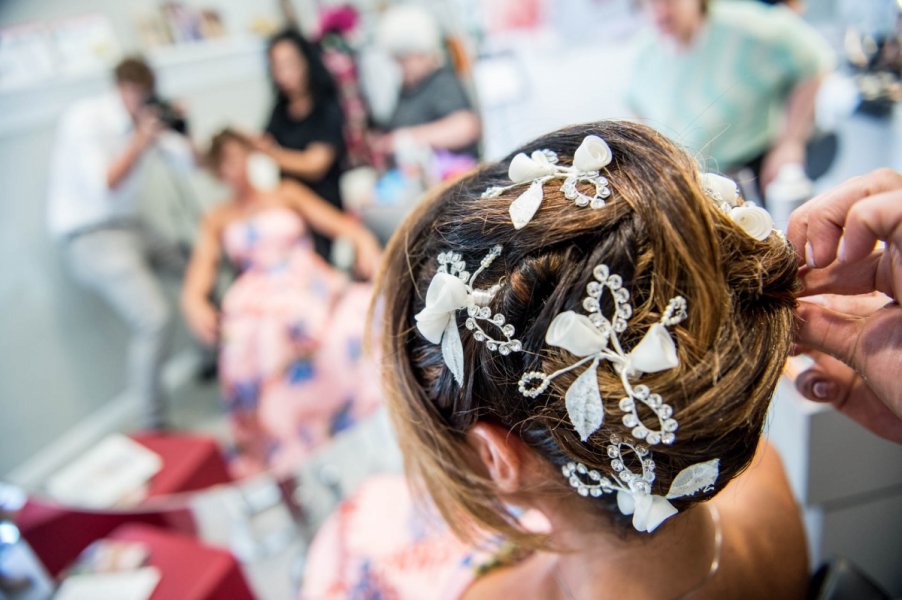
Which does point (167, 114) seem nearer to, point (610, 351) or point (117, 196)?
point (117, 196)

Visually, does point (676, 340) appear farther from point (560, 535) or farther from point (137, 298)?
point (137, 298)

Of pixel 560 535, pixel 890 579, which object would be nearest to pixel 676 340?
pixel 560 535

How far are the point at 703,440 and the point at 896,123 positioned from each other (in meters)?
1.43

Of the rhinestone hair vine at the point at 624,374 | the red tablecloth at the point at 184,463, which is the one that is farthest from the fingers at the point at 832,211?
the red tablecloth at the point at 184,463

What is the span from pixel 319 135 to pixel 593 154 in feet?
4.01

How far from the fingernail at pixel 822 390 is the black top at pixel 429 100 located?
1.32 m

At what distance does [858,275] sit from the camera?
47cm

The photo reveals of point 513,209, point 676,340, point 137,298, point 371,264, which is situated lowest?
point 371,264

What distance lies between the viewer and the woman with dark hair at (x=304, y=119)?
1455 millimetres

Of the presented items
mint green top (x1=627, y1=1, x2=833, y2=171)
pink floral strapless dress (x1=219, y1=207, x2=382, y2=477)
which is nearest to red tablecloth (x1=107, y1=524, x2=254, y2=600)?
pink floral strapless dress (x1=219, y1=207, x2=382, y2=477)

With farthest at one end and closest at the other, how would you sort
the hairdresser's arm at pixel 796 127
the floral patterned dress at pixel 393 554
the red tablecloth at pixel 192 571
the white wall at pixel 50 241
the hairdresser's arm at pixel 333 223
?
the hairdresser's arm at pixel 333 223 → the hairdresser's arm at pixel 796 127 → the white wall at pixel 50 241 → the red tablecloth at pixel 192 571 → the floral patterned dress at pixel 393 554

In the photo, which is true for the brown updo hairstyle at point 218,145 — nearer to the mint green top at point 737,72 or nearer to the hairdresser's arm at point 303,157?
the hairdresser's arm at point 303,157

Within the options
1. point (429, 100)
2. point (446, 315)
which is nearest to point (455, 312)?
point (446, 315)

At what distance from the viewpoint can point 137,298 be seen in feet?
4.58
